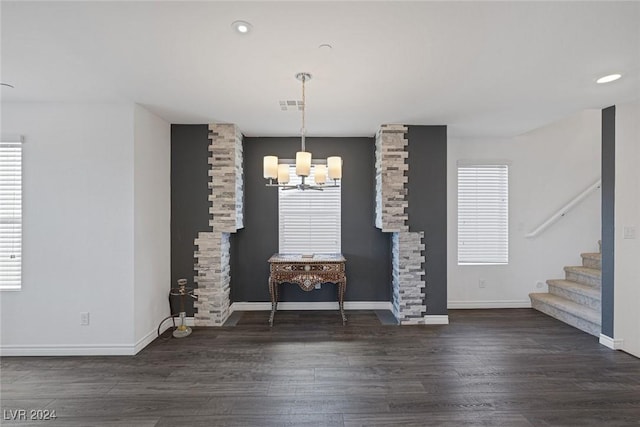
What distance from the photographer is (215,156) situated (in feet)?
13.8

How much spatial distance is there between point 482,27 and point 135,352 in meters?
4.06

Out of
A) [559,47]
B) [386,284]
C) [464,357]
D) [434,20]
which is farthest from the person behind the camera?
[386,284]

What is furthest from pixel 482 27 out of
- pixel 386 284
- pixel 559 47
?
pixel 386 284

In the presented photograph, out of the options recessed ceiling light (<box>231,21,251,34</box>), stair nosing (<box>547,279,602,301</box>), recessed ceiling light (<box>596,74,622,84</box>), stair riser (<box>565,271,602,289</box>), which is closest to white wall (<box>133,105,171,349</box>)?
recessed ceiling light (<box>231,21,251,34</box>)

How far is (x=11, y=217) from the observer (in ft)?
10.8

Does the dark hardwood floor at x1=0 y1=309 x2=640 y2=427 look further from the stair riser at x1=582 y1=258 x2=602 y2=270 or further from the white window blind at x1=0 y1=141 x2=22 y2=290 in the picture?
the stair riser at x1=582 y1=258 x2=602 y2=270

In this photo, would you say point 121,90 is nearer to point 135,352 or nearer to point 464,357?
point 135,352

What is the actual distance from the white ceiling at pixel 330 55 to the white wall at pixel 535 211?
4.44ft

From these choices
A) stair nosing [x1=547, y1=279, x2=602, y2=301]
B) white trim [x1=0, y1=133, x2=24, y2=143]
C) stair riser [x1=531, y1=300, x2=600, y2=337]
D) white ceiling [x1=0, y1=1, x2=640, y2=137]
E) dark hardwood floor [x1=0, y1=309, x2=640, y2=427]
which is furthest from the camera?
stair nosing [x1=547, y1=279, x2=602, y2=301]

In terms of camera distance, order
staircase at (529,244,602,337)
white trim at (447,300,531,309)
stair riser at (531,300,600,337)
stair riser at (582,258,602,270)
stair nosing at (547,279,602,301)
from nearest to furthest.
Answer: stair riser at (531,300,600,337), staircase at (529,244,602,337), stair nosing at (547,279,602,301), stair riser at (582,258,602,270), white trim at (447,300,531,309)

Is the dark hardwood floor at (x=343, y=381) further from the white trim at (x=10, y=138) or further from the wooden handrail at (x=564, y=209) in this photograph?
the white trim at (x=10, y=138)

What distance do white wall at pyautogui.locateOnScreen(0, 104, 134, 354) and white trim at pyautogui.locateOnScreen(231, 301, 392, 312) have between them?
1.69 m

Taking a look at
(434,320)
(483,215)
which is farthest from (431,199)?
(434,320)

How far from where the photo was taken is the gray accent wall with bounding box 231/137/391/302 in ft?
15.6
